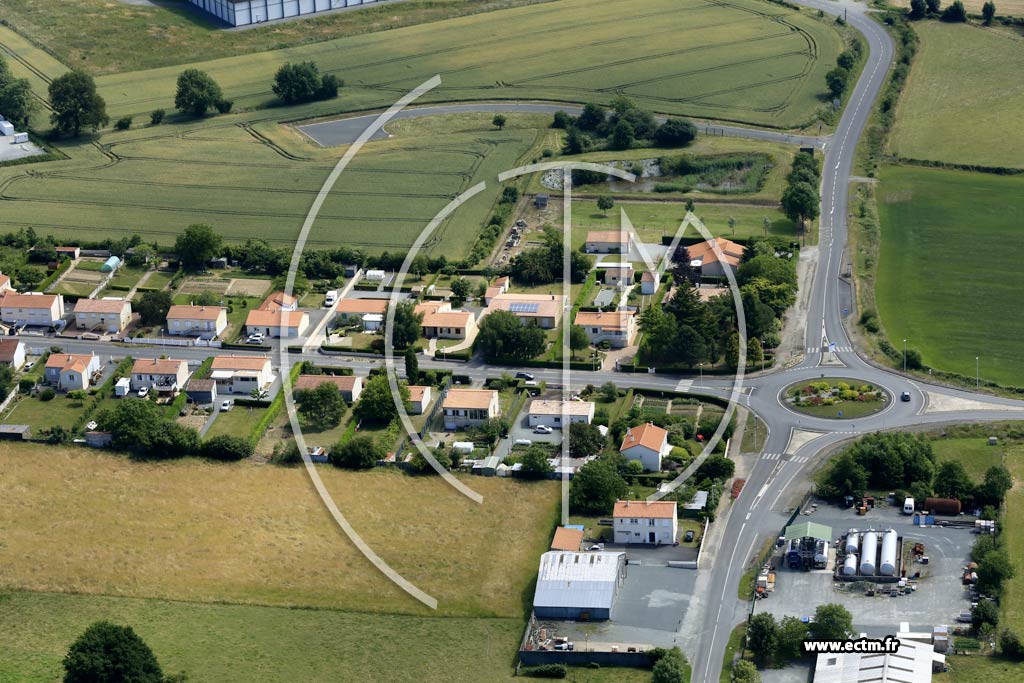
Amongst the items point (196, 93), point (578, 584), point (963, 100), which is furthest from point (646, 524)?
point (196, 93)

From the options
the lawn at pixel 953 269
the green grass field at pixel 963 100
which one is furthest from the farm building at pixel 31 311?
the green grass field at pixel 963 100

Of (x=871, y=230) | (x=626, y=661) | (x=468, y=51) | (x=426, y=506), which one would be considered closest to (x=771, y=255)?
(x=871, y=230)

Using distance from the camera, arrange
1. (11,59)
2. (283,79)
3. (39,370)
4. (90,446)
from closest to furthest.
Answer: (90,446), (39,370), (283,79), (11,59)

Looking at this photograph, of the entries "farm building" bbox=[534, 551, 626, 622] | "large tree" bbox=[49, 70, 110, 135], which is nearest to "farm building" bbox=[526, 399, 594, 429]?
"farm building" bbox=[534, 551, 626, 622]

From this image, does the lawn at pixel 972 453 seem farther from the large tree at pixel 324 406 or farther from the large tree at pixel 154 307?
the large tree at pixel 154 307

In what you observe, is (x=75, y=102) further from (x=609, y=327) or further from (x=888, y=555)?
(x=888, y=555)

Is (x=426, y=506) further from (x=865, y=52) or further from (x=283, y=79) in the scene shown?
(x=865, y=52)
